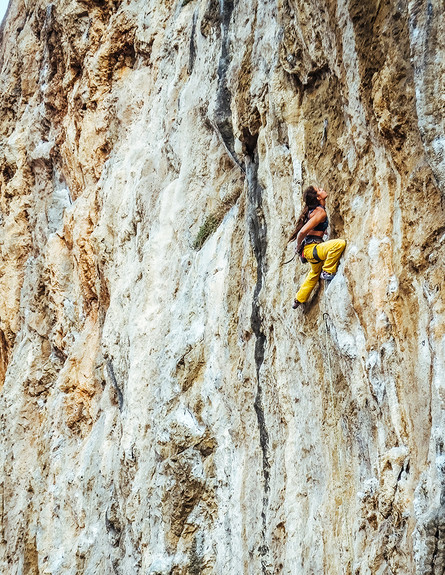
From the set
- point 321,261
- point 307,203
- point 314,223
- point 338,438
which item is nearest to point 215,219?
point 307,203

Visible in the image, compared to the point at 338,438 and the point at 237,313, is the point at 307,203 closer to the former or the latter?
the point at 237,313

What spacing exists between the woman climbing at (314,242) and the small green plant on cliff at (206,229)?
10.2ft

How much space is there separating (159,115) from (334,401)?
8.20 metres

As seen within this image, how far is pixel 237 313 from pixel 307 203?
7.51ft

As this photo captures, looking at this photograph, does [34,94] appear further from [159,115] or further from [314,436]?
[314,436]

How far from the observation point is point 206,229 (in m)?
11.0

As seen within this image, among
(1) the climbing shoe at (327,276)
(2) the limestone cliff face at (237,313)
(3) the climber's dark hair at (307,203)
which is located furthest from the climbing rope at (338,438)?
(3) the climber's dark hair at (307,203)

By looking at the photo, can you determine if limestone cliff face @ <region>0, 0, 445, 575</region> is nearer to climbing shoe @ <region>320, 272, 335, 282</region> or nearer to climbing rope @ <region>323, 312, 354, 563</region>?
climbing rope @ <region>323, 312, 354, 563</region>

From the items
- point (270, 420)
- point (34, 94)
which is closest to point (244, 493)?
point (270, 420)

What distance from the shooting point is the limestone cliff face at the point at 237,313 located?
6332mm

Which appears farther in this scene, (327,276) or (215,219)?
(215,219)

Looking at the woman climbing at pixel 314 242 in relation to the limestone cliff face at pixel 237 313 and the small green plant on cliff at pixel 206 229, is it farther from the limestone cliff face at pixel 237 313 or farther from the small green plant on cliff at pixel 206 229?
the small green plant on cliff at pixel 206 229

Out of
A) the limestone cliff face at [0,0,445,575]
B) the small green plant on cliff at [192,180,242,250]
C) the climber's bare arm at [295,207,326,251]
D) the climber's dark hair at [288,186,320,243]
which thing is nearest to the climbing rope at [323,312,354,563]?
the limestone cliff face at [0,0,445,575]

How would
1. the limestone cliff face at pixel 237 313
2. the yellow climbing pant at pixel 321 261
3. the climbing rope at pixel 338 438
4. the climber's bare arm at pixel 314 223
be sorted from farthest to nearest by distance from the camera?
the climber's bare arm at pixel 314 223 < the yellow climbing pant at pixel 321 261 < the climbing rope at pixel 338 438 < the limestone cliff face at pixel 237 313
